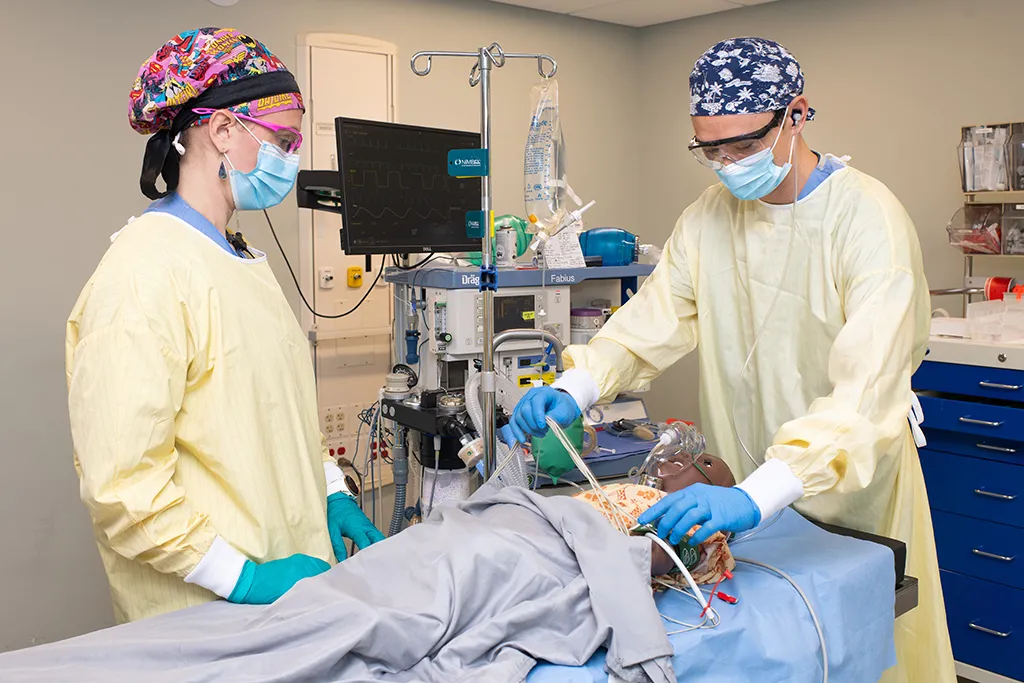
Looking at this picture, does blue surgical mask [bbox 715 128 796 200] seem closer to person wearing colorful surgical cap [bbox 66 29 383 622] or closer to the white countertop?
person wearing colorful surgical cap [bbox 66 29 383 622]

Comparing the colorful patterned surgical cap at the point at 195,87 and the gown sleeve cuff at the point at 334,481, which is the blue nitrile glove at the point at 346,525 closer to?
the gown sleeve cuff at the point at 334,481

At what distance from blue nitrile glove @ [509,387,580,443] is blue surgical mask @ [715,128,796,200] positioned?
592mm

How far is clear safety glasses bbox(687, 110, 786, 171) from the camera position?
182 cm

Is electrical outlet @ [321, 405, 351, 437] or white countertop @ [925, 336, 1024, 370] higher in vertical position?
white countertop @ [925, 336, 1024, 370]

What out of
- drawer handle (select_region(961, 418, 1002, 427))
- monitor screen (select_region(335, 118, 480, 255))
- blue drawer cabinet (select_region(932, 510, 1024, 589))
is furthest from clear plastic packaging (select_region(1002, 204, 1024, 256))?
monitor screen (select_region(335, 118, 480, 255))

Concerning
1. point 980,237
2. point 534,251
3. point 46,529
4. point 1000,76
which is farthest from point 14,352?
point 1000,76

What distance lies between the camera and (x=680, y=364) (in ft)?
16.5

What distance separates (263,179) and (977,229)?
2.97 m

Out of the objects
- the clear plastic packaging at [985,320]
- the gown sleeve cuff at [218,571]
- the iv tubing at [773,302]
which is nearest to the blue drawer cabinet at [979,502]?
the clear plastic packaging at [985,320]

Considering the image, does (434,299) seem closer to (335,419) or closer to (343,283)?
(343,283)

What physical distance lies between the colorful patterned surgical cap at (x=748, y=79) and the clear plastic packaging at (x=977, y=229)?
207 centimetres

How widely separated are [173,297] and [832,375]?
122 cm

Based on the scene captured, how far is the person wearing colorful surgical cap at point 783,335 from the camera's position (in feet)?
5.20

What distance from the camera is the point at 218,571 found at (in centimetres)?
147
